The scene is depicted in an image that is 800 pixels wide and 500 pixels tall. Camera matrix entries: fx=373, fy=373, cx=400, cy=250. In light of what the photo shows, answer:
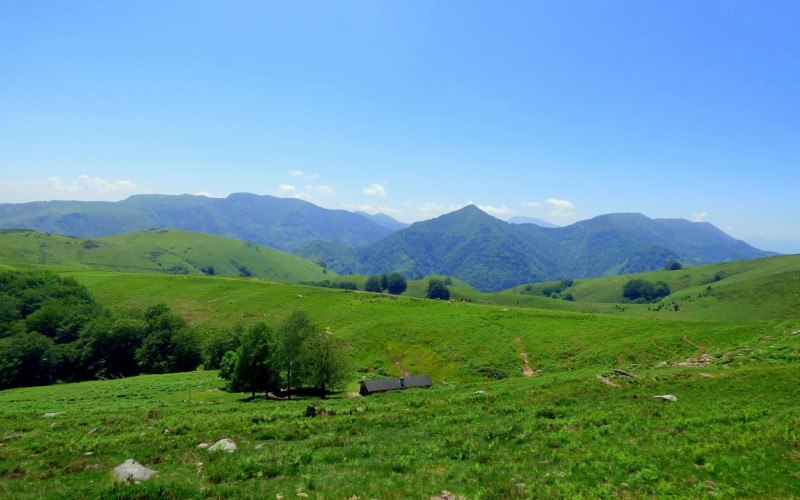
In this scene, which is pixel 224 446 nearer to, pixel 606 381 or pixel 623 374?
pixel 606 381

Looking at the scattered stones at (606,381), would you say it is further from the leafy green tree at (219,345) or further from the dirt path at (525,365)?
the leafy green tree at (219,345)

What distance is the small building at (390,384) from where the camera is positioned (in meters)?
53.6

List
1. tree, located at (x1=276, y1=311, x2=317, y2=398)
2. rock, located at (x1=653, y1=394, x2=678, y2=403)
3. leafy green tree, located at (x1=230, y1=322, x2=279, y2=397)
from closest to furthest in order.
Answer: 1. rock, located at (x1=653, y1=394, x2=678, y2=403)
2. leafy green tree, located at (x1=230, y1=322, x2=279, y2=397)
3. tree, located at (x1=276, y1=311, x2=317, y2=398)

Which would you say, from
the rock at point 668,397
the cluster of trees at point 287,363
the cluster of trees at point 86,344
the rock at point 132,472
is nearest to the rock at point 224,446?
the rock at point 132,472

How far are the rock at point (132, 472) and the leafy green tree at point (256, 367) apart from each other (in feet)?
118

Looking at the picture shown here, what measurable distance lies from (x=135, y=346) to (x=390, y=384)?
6995 centimetres

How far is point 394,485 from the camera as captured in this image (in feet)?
53.2

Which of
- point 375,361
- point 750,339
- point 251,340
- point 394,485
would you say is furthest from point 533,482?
point 750,339

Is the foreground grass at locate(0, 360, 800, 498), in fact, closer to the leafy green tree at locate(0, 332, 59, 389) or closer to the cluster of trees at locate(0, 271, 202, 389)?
the cluster of trees at locate(0, 271, 202, 389)

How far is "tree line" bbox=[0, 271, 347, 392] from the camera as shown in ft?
185

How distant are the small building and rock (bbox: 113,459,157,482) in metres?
35.4

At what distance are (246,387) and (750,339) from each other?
80.5 meters

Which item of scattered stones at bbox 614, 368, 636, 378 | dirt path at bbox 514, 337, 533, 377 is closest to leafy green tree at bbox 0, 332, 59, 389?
dirt path at bbox 514, 337, 533, 377

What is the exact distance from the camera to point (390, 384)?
55.1 meters
